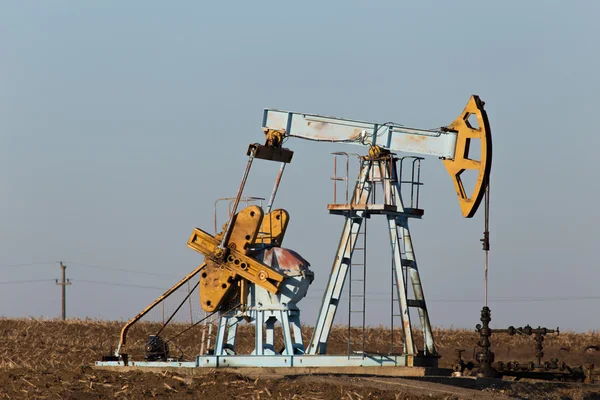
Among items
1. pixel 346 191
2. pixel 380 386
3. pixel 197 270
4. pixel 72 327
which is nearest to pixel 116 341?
pixel 72 327

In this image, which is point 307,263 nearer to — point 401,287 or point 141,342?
point 401,287

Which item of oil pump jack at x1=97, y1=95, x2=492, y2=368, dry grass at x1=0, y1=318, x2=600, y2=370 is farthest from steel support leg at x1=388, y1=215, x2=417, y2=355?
dry grass at x1=0, y1=318, x2=600, y2=370

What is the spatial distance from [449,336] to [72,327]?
10518mm

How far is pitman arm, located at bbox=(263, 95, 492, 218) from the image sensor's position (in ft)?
63.0

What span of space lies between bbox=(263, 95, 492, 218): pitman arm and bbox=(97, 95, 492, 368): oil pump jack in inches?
0.7

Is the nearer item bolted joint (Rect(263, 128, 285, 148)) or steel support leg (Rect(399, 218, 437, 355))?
steel support leg (Rect(399, 218, 437, 355))

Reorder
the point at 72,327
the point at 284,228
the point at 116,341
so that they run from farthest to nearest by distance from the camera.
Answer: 1. the point at 72,327
2. the point at 116,341
3. the point at 284,228

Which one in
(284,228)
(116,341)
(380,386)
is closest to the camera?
(380,386)

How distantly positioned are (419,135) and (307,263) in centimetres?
294

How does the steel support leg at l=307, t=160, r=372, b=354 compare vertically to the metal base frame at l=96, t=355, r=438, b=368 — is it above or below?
above

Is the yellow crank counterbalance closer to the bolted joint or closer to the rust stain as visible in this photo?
the rust stain

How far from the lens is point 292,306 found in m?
20.3

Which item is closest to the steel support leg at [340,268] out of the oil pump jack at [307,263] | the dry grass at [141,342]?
the oil pump jack at [307,263]

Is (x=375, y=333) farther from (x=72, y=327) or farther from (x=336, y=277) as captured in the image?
(x=336, y=277)
